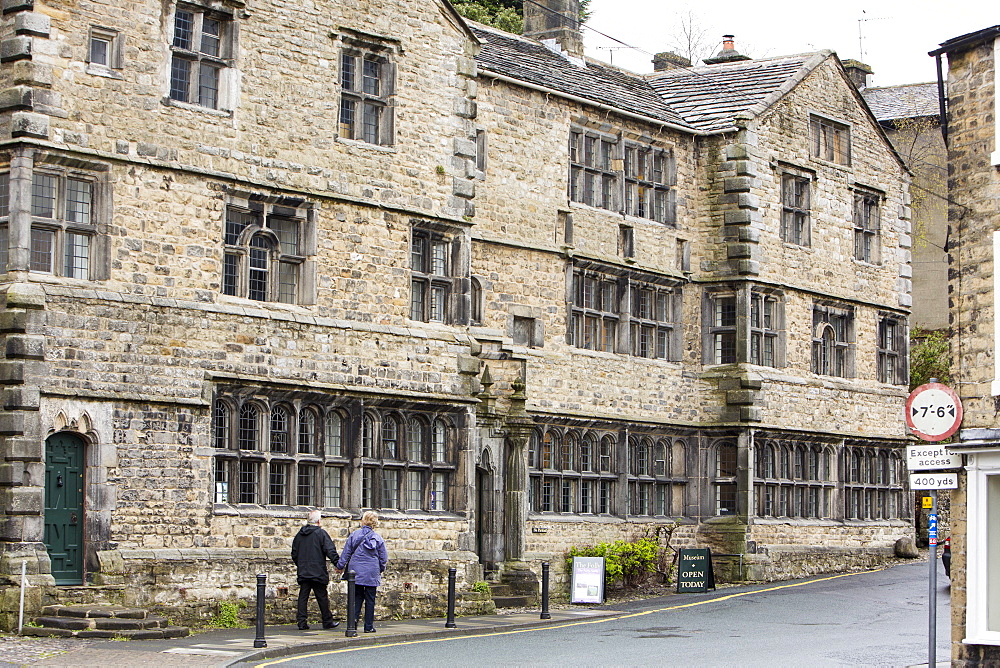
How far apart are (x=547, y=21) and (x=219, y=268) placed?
570 inches

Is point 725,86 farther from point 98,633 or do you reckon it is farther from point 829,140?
point 98,633

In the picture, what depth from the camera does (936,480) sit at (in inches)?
611

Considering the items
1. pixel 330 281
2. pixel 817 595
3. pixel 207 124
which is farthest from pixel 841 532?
pixel 207 124

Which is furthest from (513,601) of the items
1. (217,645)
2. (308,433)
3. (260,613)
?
(217,645)

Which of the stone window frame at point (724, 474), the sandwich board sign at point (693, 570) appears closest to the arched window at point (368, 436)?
the sandwich board sign at point (693, 570)

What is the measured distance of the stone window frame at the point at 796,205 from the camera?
3350 cm

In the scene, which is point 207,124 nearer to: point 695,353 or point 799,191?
point 695,353

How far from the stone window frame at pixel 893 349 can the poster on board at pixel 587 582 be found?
39.5ft

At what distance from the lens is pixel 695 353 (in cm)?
3234

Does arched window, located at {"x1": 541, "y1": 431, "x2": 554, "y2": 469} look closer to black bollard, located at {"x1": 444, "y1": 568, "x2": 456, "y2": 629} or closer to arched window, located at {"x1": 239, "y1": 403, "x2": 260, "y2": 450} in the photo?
black bollard, located at {"x1": 444, "y1": 568, "x2": 456, "y2": 629}

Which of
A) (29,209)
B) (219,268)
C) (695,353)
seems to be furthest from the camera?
(695,353)

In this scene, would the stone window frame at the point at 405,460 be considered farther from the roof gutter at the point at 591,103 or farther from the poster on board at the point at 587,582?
the roof gutter at the point at 591,103

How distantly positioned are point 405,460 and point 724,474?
9.60m

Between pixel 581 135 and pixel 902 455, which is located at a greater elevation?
pixel 581 135
